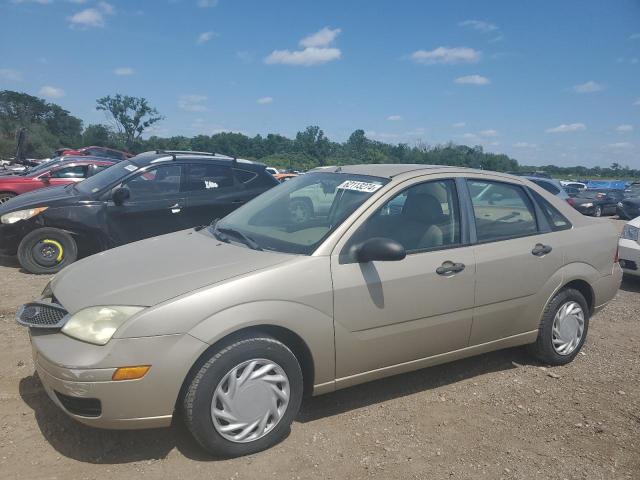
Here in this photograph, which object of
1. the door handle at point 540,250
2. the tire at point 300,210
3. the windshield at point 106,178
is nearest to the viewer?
the tire at point 300,210

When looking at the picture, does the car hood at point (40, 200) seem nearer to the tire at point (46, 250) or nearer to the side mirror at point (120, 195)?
the tire at point (46, 250)

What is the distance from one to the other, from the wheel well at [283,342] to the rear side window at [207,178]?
4.90 m

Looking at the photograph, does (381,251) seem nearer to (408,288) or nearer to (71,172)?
(408,288)

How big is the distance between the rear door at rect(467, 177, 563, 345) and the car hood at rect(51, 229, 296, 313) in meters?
1.54

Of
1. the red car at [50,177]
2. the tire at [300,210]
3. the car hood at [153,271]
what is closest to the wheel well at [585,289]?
the tire at [300,210]

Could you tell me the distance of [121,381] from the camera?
2629 millimetres

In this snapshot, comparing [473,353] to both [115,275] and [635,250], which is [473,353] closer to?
[115,275]

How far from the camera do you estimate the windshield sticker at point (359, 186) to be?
362 cm

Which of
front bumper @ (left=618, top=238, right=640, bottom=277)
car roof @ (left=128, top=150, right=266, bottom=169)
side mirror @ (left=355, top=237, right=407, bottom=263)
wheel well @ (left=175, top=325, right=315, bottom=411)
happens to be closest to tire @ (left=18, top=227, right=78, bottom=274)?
car roof @ (left=128, top=150, right=266, bottom=169)

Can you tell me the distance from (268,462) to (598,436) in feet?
7.01

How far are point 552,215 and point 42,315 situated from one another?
3.85m

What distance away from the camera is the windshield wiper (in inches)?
135

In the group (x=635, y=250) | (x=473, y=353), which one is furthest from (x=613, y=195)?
(x=473, y=353)

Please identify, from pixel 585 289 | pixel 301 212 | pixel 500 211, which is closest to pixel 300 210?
pixel 301 212
